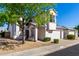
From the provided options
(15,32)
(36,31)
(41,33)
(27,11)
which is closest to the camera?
(27,11)

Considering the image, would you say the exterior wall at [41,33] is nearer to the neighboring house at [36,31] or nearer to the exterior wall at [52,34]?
the neighboring house at [36,31]

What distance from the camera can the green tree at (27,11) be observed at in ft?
73.9

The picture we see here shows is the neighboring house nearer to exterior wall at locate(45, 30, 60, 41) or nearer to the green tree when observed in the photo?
exterior wall at locate(45, 30, 60, 41)

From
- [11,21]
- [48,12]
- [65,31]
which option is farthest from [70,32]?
[11,21]

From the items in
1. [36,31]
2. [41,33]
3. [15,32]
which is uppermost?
[36,31]

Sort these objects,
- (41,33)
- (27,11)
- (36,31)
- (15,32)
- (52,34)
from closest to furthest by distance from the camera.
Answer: (27,11), (36,31), (15,32), (41,33), (52,34)

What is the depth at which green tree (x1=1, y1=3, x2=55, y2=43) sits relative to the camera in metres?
22.5

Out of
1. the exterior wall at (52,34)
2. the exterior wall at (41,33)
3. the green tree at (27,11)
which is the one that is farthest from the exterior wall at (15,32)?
the green tree at (27,11)

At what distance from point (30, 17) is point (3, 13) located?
10.7 feet

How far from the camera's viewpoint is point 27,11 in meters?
23.1

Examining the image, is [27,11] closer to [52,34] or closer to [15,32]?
[15,32]

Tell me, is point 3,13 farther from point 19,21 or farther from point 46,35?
point 46,35

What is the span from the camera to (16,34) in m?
30.2

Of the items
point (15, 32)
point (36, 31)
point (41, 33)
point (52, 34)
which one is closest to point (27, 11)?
point (36, 31)
